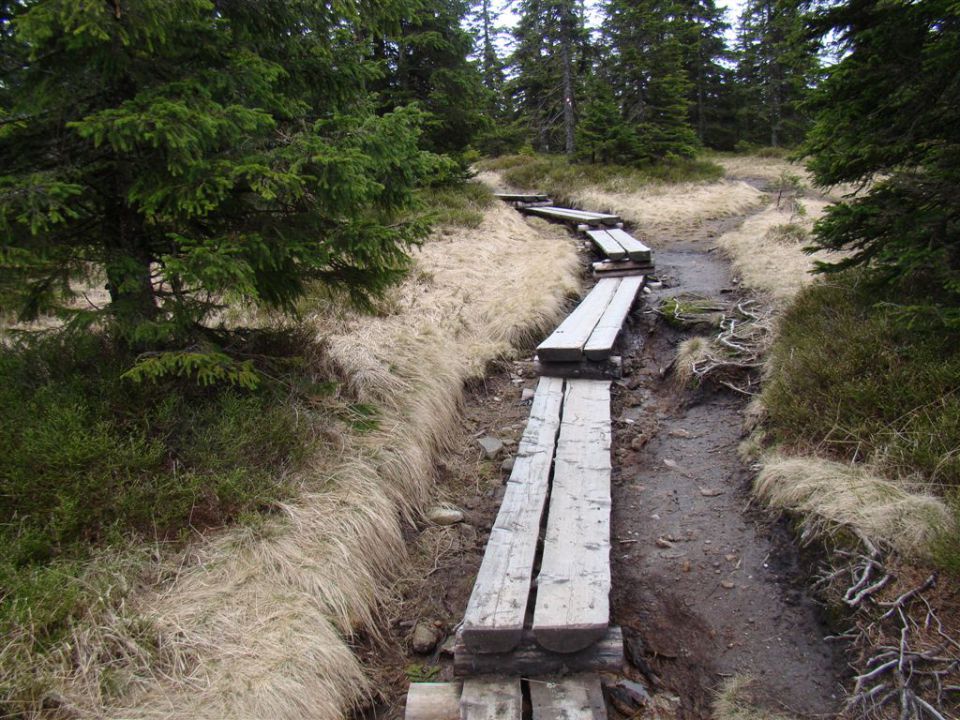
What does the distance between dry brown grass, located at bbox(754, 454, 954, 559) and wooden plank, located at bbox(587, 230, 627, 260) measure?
7.44 metres

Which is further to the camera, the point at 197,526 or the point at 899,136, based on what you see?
the point at 899,136

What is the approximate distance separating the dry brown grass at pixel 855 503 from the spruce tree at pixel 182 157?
3551 mm

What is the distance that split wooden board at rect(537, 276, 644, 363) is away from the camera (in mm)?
7215

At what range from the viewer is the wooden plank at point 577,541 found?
11.1 ft

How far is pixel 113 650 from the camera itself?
3053mm

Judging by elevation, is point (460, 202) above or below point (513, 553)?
above

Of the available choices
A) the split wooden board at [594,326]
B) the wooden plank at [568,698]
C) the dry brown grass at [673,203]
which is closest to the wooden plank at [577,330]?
the split wooden board at [594,326]

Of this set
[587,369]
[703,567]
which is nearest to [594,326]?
[587,369]

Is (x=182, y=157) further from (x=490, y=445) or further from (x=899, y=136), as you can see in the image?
(x=899, y=136)

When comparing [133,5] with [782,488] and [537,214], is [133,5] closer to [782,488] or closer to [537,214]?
[782,488]

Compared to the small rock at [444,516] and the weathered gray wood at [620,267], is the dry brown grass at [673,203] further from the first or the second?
the small rock at [444,516]

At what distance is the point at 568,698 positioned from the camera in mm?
3221

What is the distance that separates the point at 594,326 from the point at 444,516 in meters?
4.06

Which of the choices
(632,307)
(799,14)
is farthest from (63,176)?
(632,307)
